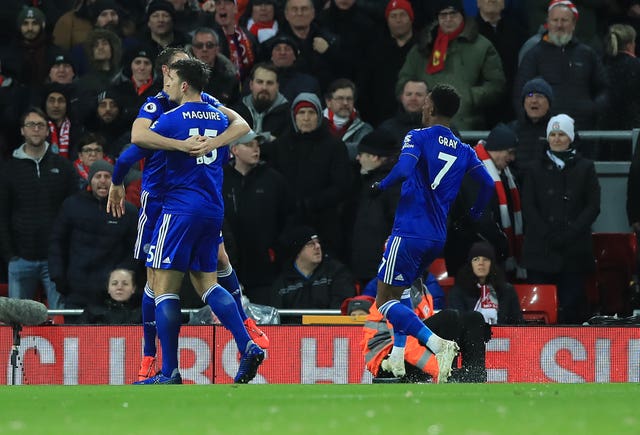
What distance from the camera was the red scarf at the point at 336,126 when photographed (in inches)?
604

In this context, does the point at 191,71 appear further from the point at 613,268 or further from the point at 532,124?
the point at 613,268

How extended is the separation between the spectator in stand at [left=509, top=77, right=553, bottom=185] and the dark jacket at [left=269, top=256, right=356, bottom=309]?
6.85 feet

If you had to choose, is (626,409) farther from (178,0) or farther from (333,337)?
(178,0)

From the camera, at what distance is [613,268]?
1474 centimetres

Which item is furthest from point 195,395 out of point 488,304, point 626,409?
point 488,304

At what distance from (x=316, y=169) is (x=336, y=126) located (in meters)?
1.08

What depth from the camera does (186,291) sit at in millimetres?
13805

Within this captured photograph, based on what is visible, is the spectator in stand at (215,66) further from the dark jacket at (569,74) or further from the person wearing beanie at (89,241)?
the dark jacket at (569,74)

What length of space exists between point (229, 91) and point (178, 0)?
224cm

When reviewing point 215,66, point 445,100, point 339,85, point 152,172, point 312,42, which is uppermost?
point 312,42

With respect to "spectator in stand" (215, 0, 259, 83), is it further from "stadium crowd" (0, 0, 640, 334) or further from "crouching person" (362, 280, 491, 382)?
"crouching person" (362, 280, 491, 382)

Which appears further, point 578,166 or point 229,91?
point 229,91

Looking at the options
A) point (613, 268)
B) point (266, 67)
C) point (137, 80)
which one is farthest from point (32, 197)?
point (613, 268)

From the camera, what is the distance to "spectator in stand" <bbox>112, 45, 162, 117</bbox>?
15492mm
